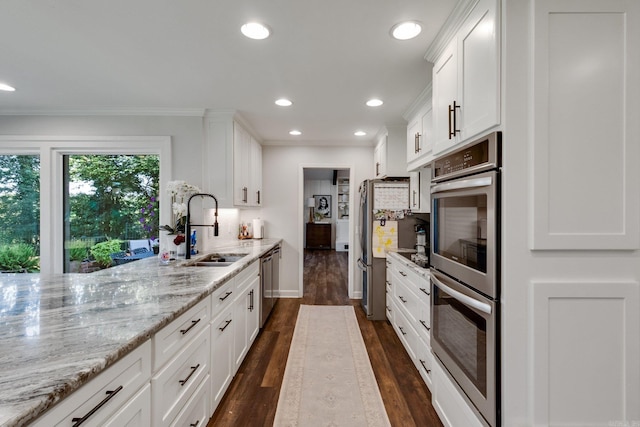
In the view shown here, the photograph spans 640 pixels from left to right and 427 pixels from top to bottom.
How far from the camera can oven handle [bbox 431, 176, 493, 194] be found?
4.25ft

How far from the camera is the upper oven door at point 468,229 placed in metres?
1.27

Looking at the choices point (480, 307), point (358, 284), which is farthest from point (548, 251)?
point (358, 284)

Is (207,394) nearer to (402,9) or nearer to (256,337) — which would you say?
(256,337)

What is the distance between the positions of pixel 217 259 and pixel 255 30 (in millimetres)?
2100

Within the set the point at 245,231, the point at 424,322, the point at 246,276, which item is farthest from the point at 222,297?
the point at 245,231

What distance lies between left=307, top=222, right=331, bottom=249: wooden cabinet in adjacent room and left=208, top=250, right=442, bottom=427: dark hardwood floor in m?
5.68

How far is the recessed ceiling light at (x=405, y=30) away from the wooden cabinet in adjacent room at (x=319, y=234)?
318 inches

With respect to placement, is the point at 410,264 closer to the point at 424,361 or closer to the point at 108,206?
the point at 424,361

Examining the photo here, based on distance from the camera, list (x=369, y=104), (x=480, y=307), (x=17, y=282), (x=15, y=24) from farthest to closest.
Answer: (x=369, y=104) → (x=17, y=282) → (x=15, y=24) → (x=480, y=307)

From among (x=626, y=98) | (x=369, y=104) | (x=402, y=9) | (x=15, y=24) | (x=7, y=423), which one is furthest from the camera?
(x=369, y=104)

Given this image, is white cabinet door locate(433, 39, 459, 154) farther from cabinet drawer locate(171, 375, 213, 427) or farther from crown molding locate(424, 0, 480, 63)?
cabinet drawer locate(171, 375, 213, 427)

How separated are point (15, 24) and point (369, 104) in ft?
8.36

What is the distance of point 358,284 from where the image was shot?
4598mm

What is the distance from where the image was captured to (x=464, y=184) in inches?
57.6
